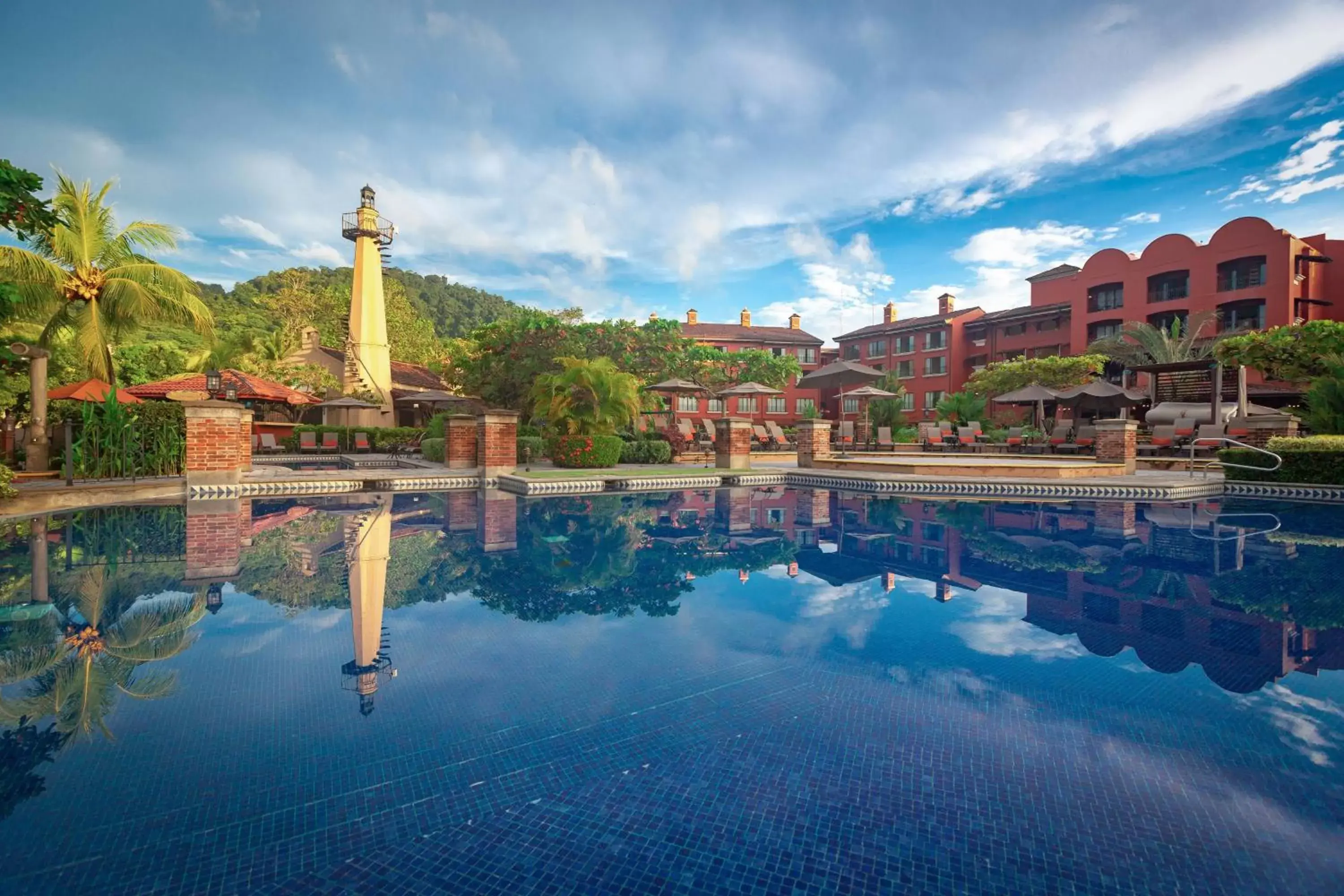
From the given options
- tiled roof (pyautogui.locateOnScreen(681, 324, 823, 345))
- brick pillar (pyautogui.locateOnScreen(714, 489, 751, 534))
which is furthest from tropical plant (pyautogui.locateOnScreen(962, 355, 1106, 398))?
brick pillar (pyautogui.locateOnScreen(714, 489, 751, 534))

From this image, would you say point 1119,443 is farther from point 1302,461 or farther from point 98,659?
point 98,659

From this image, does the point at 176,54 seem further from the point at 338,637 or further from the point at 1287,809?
the point at 1287,809

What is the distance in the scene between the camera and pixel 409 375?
35875 mm

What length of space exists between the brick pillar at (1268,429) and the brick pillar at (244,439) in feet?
73.4

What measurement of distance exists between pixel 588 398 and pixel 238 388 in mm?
10068

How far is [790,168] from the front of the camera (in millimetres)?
22500

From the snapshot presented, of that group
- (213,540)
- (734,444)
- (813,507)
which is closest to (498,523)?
(213,540)

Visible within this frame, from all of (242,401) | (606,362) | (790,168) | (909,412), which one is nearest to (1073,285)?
(909,412)

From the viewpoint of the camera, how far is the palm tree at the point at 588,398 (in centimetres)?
1672

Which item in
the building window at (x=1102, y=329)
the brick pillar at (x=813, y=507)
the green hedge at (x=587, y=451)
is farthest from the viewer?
the building window at (x=1102, y=329)

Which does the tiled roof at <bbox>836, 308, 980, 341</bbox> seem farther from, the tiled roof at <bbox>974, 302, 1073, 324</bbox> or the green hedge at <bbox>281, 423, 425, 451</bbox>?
the green hedge at <bbox>281, 423, 425, 451</bbox>

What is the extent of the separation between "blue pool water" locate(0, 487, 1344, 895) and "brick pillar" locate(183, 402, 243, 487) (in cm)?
545

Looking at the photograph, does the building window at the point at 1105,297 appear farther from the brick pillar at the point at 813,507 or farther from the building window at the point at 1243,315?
the brick pillar at the point at 813,507

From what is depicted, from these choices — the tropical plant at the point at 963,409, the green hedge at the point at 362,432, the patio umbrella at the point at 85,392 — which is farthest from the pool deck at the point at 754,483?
the tropical plant at the point at 963,409
